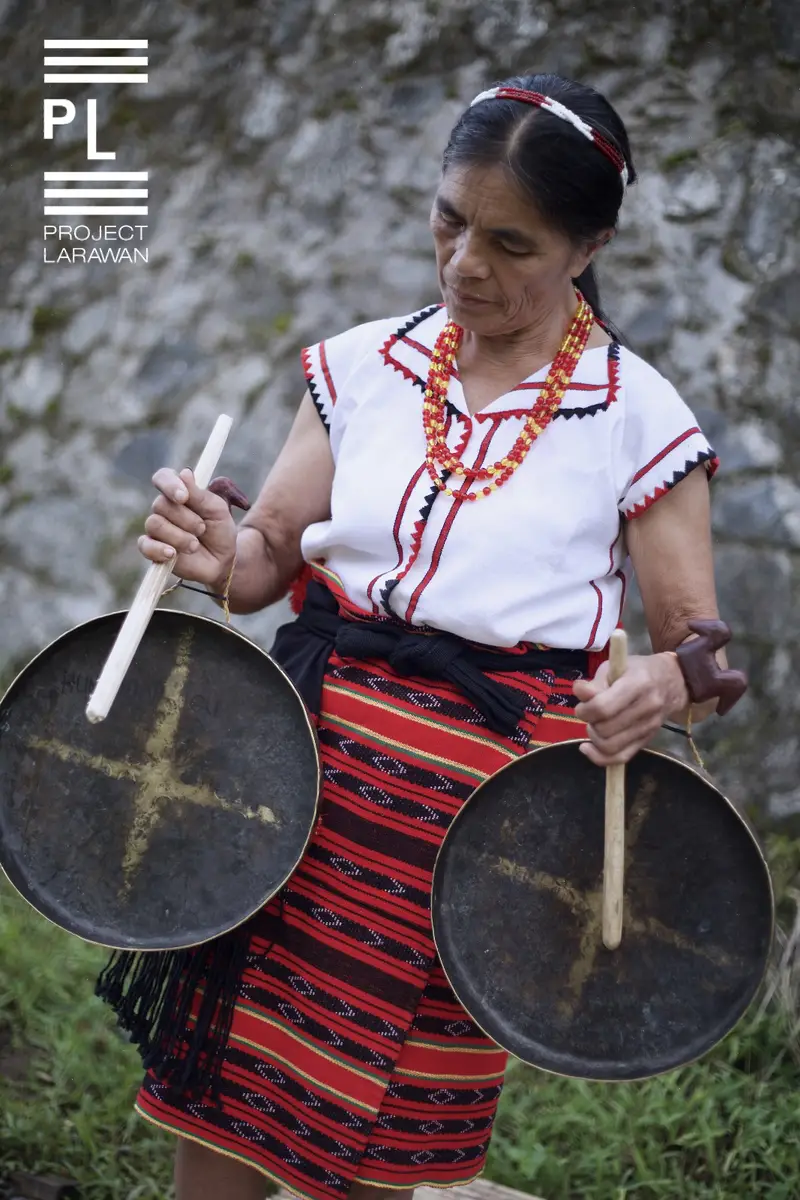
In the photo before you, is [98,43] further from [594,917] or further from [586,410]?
[594,917]

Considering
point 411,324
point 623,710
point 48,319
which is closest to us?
point 623,710

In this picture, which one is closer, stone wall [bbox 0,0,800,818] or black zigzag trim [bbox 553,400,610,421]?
black zigzag trim [bbox 553,400,610,421]

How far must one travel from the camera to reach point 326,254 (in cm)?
395

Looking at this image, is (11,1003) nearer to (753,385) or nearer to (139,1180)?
(139,1180)

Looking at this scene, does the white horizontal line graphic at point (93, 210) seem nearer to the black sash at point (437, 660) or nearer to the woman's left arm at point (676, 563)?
the black sash at point (437, 660)

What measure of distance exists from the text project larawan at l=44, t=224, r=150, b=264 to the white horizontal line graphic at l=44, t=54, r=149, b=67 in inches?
22.0

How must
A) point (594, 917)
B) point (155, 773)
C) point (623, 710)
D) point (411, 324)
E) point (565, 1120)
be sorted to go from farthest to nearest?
1. point (565, 1120)
2. point (411, 324)
3. point (155, 773)
4. point (594, 917)
5. point (623, 710)

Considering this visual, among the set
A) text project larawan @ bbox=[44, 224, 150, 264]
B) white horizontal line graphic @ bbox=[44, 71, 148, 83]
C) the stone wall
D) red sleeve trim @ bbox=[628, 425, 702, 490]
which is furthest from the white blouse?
white horizontal line graphic @ bbox=[44, 71, 148, 83]

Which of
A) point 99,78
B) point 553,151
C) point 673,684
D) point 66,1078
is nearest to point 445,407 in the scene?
point 553,151

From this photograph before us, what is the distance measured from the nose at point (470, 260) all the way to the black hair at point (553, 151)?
82 mm

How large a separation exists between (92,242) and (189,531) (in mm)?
2867

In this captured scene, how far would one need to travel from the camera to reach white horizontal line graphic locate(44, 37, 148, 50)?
14.1 ft

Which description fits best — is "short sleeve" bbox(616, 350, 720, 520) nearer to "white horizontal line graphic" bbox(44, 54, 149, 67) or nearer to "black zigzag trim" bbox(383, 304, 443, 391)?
"black zigzag trim" bbox(383, 304, 443, 391)

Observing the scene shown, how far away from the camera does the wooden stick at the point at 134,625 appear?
1506 millimetres
